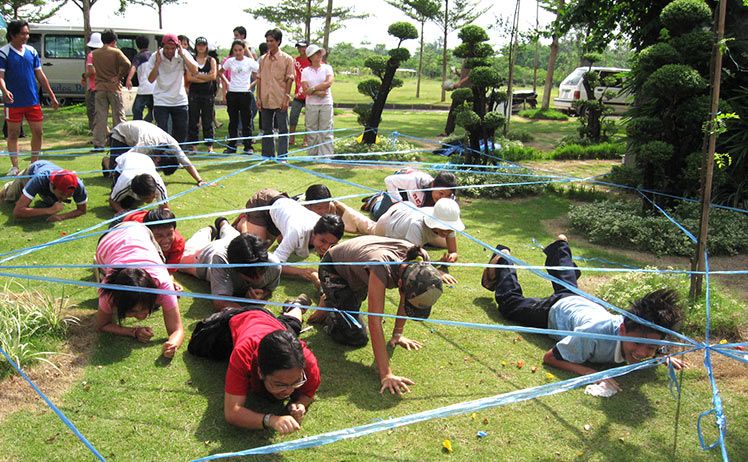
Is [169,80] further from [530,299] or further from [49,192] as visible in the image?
[530,299]

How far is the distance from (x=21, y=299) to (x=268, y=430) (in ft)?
7.07

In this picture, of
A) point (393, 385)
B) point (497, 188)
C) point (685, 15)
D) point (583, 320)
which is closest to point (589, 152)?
point (497, 188)

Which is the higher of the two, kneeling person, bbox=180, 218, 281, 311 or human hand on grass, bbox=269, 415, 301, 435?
kneeling person, bbox=180, 218, 281, 311

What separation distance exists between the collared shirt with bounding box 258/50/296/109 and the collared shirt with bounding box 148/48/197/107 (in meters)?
1.33

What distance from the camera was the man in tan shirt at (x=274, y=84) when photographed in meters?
9.63

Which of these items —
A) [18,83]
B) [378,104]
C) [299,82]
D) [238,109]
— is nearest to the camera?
[18,83]

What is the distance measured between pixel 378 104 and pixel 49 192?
21.7 feet

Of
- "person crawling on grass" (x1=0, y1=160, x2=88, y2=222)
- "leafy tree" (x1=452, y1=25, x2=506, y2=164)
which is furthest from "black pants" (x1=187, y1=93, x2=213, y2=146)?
"leafy tree" (x1=452, y1=25, x2=506, y2=164)

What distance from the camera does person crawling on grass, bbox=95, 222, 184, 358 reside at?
3760mm

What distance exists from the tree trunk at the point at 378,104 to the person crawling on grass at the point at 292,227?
18.6 feet

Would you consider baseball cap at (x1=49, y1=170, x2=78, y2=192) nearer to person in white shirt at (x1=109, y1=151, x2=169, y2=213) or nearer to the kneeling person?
person in white shirt at (x1=109, y1=151, x2=169, y2=213)

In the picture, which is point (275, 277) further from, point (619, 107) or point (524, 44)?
point (619, 107)

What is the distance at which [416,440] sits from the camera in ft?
10.8

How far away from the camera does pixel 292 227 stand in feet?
16.6
